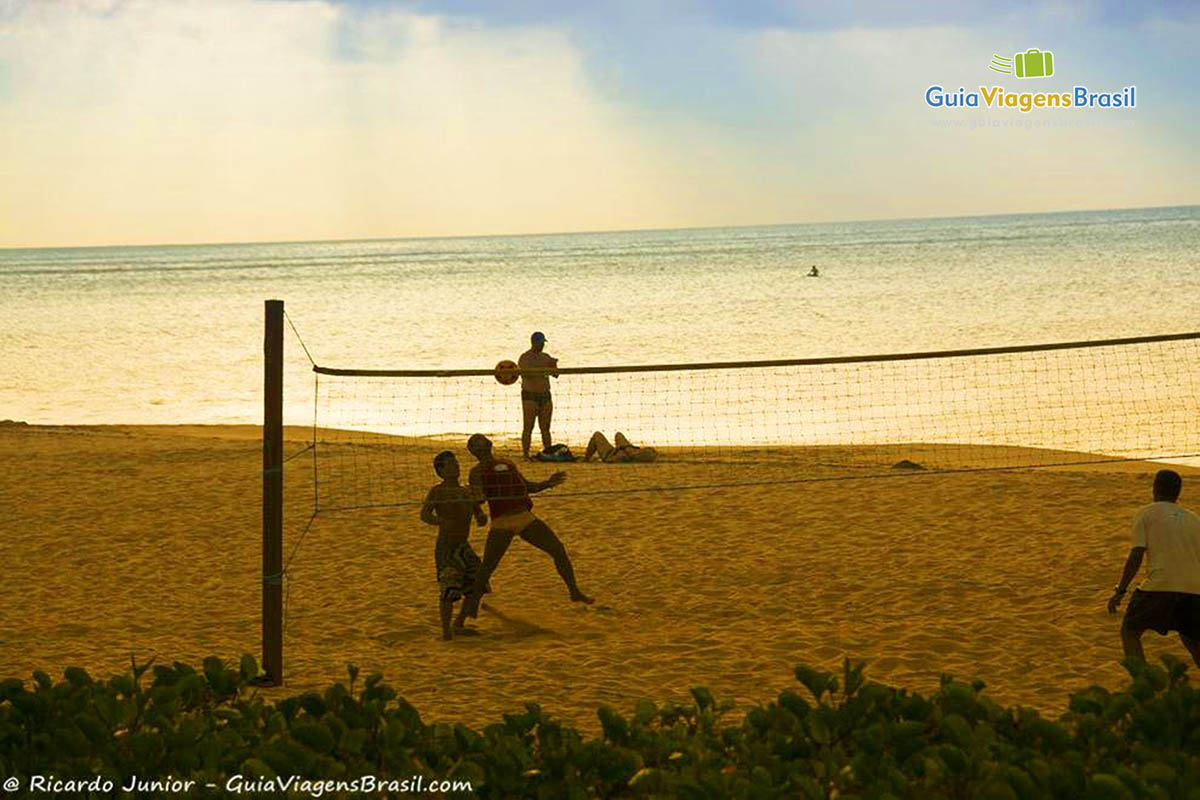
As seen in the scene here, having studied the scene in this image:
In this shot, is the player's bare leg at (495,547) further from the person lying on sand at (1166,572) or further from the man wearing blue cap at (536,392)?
the man wearing blue cap at (536,392)

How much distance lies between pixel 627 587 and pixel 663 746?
18.6 ft

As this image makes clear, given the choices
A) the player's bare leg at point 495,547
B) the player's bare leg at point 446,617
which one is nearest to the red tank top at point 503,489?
the player's bare leg at point 495,547

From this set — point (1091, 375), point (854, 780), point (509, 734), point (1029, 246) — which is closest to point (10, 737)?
point (509, 734)

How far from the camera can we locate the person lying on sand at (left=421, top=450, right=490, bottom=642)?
948 centimetres

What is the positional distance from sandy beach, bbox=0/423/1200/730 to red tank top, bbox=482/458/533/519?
2.68 ft

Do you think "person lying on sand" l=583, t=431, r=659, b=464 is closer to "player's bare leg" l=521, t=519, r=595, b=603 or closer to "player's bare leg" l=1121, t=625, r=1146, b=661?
"player's bare leg" l=521, t=519, r=595, b=603

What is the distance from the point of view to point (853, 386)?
27031mm

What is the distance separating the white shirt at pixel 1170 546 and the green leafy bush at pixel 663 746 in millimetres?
1766

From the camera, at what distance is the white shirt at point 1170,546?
7434mm

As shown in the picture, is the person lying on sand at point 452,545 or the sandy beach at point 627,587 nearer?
the sandy beach at point 627,587

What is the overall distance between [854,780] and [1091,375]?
23.8m

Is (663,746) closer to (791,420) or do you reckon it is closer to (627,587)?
(627,587)

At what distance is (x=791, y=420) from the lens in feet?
73.2

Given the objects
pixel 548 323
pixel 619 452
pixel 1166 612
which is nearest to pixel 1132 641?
pixel 1166 612
